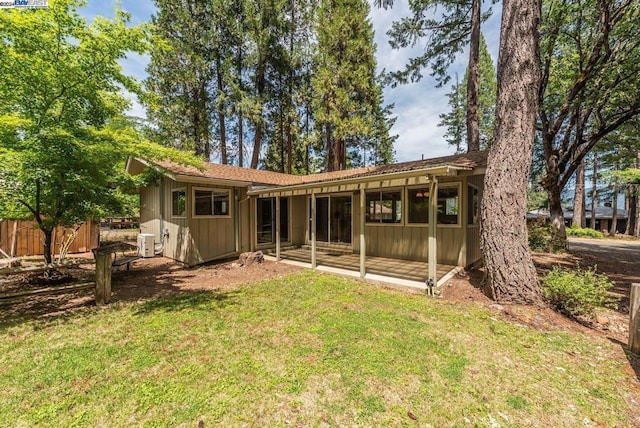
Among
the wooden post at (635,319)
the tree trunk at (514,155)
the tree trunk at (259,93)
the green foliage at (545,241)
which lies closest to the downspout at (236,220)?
the tree trunk at (514,155)

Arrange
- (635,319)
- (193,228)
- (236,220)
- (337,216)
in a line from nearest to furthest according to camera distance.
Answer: (635,319)
(193,228)
(236,220)
(337,216)

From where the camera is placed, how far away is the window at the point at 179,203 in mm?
8445

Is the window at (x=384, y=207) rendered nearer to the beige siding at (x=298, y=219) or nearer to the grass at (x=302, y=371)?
the beige siding at (x=298, y=219)

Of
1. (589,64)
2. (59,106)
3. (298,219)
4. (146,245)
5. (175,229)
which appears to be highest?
(589,64)

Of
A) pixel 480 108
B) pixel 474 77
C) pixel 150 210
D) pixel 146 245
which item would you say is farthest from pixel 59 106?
pixel 480 108

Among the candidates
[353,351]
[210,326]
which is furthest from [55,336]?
[353,351]

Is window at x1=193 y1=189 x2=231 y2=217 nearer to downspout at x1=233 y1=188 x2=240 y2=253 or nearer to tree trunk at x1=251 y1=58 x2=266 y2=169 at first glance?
downspout at x1=233 y1=188 x2=240 y2=253

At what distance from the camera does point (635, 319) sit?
10.8ft

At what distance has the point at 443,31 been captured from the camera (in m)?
11.9

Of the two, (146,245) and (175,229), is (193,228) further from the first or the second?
(146,245)

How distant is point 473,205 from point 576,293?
12.9ft

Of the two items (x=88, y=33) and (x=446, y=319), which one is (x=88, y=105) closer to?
(x=88, y=33)

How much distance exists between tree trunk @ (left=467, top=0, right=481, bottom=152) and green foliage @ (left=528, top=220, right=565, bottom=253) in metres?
4.68

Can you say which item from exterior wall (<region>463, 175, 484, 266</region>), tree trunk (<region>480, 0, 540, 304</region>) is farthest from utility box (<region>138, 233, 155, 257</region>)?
exterior wall (<region>463, 175, 484, 266</region>)
